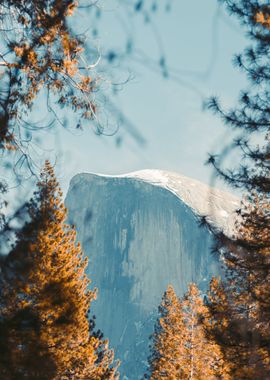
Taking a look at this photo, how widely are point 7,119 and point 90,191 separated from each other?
577 feet

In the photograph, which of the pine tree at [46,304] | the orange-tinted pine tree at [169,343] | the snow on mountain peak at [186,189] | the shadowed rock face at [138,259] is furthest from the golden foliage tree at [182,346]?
the snow on mountain peak at [186,189]

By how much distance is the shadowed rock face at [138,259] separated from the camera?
148 metres

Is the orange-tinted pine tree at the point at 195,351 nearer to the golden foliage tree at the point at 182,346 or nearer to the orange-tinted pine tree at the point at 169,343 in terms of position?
the golden foliage tree at the point at 182,346

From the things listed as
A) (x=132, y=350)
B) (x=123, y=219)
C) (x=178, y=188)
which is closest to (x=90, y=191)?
(x=123, y=219)

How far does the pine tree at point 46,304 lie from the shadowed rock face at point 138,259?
128718 millimetres

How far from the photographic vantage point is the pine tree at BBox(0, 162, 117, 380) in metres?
3.60

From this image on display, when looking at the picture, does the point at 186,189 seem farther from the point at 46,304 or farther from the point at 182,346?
the point at 46,304

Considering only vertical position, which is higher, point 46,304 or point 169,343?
point 169,343

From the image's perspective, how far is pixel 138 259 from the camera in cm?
15588

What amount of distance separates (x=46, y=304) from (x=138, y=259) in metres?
152

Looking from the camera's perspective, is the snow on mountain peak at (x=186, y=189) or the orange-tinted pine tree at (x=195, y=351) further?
the snow on mountain peak at (x=186, y=189)

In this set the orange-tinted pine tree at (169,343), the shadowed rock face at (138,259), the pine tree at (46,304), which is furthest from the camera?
the shadowed rock face at (138,259)

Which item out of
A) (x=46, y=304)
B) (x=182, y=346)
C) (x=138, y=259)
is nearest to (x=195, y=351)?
(x=182, y=346)

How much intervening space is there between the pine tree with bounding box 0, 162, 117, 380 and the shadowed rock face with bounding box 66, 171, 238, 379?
128718 millimetres
